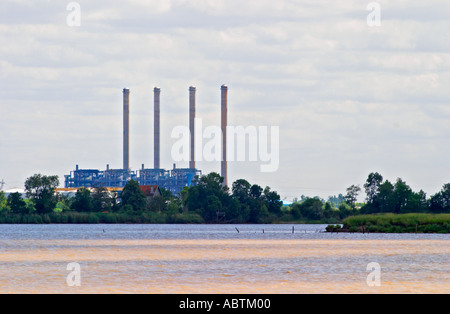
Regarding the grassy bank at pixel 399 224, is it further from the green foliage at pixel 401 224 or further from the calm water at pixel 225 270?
the calm water at pixel 225 270

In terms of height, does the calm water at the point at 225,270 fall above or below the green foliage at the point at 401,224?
below

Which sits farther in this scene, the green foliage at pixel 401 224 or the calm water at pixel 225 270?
the green foliage at pixel 401 224

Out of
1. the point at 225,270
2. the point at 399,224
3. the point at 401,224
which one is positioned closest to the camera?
the point at 225,270

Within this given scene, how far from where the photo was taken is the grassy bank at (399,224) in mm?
144000

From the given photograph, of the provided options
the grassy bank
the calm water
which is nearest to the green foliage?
the grassy bank

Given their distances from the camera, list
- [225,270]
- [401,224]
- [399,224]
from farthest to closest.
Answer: [399,224] < [401,224] < [225,270]

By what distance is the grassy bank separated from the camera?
144 m

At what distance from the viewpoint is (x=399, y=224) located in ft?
488

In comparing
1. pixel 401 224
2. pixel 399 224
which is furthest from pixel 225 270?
pixel 399 224

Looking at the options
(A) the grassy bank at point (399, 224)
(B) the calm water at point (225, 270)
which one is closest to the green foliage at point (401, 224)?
(A) the grassy bank at point (399, 224)

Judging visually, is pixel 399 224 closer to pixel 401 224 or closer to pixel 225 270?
pixel 401 224
